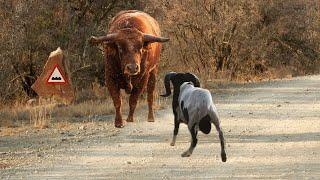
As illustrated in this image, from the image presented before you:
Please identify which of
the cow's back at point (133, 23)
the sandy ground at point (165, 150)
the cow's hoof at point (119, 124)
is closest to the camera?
the sandy ground at point (165, 150)

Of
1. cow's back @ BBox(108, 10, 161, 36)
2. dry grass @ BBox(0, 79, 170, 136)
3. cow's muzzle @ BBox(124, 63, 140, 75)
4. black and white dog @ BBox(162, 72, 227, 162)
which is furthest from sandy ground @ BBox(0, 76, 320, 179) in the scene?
cow's back @ BBox(108, 10, 161, 36)

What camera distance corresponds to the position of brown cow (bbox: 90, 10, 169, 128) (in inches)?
489

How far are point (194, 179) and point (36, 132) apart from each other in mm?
6630

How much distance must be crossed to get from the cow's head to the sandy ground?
4.15ft

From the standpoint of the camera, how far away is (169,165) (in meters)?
10.5

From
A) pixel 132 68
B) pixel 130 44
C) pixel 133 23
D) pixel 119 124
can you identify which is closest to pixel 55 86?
pixel 119 124

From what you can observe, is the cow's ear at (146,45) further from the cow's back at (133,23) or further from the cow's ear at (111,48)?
the cow's ear at (111,48)

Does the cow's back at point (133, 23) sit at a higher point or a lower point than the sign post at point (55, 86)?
higher

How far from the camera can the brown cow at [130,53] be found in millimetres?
12422

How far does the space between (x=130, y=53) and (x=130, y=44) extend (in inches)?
6.0

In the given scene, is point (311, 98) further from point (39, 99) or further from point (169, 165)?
point (169, 165)

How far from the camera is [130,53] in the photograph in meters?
12.4

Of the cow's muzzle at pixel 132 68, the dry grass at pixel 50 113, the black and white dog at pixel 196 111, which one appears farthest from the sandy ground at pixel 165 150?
the cow's muzzle at pixel 132 68

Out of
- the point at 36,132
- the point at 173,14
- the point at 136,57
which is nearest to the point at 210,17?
the point at 173,14
